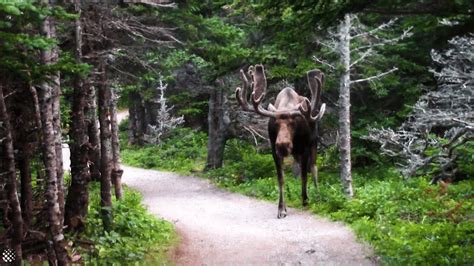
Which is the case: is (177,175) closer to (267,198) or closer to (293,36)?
(267,198)

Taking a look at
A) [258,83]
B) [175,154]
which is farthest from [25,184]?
[175,154]

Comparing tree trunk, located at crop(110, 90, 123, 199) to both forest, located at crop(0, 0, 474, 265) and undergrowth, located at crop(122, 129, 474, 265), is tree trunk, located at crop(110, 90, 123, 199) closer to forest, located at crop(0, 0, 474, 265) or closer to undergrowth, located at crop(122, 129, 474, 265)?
forest, located at crop(0, 0, 474, 265)

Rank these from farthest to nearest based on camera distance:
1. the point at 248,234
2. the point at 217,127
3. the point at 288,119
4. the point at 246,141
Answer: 1. the point at 246,141
2. the point at 217,127
3. the point at 288,119
4. the point at 248,234

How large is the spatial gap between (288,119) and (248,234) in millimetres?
2692

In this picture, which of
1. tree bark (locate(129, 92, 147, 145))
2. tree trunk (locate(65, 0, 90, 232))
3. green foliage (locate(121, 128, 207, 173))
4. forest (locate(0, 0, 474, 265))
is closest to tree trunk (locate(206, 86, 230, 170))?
forest (locate(0, 0, 474, 265))

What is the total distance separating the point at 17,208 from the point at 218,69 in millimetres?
10622

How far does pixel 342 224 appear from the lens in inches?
411

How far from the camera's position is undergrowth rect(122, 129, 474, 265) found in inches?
289

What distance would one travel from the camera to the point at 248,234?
1022 centimetres

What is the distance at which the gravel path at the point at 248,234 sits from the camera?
8391 millimetres

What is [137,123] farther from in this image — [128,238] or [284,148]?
[128,238]

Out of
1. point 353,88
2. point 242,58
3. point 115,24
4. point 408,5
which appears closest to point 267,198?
point 242,58

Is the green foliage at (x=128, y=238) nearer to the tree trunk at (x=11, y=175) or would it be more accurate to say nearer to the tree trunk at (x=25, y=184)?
the tree trunk at (x=25, y=184)

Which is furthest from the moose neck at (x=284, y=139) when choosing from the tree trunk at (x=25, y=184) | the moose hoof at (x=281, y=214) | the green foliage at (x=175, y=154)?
the green foliage at (x=175, y=154)
